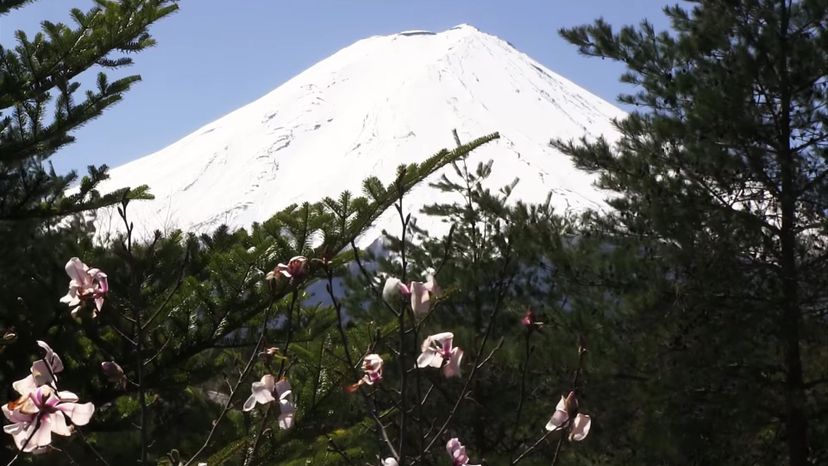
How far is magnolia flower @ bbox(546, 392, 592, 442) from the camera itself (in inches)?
63.8

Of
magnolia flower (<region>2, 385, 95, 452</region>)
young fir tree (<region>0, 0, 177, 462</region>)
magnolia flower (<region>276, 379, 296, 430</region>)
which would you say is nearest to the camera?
magnolia flower (<region>2, 385, 95, 452</region>)

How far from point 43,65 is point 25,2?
14.6 inches

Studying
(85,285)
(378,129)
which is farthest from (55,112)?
(378,129)

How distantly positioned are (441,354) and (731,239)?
712 centimetres

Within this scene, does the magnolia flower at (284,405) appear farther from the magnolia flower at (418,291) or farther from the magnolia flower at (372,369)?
the magnolia flower at (418,291)

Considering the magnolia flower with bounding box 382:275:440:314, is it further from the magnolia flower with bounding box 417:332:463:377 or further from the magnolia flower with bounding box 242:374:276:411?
the magnolia flower with bounding box 242:374:276:411

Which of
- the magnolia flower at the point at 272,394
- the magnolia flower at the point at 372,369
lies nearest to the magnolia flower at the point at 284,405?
the magnolia flower at the point at 272,394

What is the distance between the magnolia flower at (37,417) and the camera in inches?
51.4

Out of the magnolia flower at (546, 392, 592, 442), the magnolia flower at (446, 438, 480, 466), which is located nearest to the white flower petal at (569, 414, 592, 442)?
the magnolia flower at (546, 392, 592, 442)

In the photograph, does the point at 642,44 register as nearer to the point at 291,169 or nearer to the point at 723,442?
the point at 723,442

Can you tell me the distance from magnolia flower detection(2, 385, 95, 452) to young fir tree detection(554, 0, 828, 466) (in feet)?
23.9

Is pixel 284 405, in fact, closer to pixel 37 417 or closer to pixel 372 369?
pixel 372 369

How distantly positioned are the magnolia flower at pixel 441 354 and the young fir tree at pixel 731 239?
674 centimetres

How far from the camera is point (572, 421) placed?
1665 millimetres
